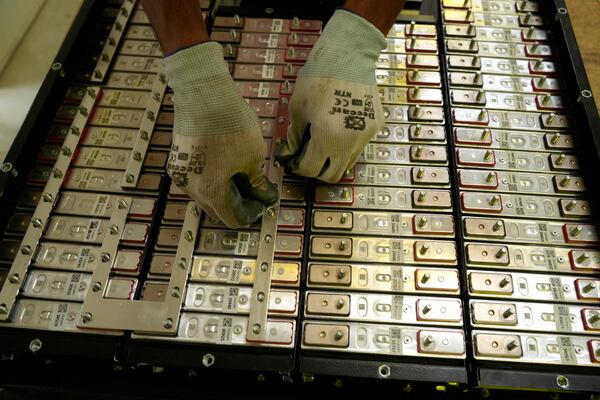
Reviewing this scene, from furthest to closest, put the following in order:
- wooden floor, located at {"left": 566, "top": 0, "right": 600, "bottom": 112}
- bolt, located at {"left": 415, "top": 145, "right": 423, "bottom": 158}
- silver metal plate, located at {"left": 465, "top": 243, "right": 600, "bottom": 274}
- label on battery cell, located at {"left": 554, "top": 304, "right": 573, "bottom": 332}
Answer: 1. wooden floor, located at {"left": 566, "top": 0, "right": 600, "bottom": 112}
2. bolt, located at {"left": 415, "top": 145, "right": 423, "bottom": 158}
3. silver metal plate, located at {"left": 465, "top": 243, "right": 600, "bottom": 274}
4. label on battery cell, located at {"left": 554, "top": 304, "right": 573, "bottom": 332}

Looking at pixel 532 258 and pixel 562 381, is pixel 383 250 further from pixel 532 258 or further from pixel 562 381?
pixel 562 381

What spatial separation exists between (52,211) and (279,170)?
0.98m

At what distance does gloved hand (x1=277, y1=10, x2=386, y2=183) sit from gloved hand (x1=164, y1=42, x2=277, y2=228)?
A: 23 centimetres

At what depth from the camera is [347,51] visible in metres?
1.75

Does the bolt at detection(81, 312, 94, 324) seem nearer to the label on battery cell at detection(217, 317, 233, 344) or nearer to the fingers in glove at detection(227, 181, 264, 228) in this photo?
the label on battery cell at detection(217, 317, 233, 344)

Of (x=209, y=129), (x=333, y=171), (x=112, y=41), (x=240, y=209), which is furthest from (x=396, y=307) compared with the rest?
(x=112, y=41)

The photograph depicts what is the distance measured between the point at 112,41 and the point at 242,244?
53.2 inches

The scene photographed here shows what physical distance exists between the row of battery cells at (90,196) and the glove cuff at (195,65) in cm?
48

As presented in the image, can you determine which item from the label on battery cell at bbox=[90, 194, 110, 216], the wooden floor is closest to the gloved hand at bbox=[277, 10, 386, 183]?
the label on battery cell at bbox=[90, 194, 110, 216]

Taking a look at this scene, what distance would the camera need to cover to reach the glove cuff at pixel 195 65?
1.55 meters

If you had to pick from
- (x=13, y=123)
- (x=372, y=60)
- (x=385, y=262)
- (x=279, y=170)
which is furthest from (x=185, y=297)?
(x=13, y=123)

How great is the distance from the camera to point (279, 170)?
1872 millimetres

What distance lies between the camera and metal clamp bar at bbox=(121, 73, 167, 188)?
1855 millimetres

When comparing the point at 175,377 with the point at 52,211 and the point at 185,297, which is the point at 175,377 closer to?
the point at 185,297
